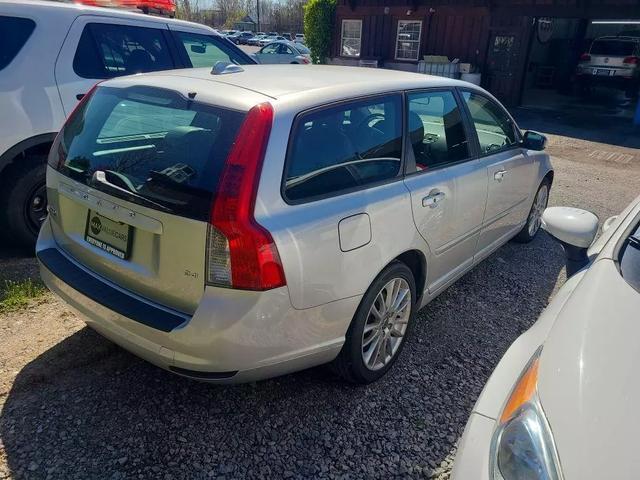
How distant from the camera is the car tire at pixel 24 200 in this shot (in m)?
3.96

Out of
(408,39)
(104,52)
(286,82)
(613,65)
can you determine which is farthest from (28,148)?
(613,65)

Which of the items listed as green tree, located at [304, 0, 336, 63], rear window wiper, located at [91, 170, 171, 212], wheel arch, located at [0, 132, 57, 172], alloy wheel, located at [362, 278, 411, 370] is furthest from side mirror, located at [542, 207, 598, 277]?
green tree, located at [304, 0, 336, 63]

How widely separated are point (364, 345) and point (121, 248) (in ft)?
4.42

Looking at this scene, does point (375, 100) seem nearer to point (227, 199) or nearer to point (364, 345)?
point (227, 199)

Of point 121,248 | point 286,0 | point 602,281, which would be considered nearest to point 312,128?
point 121,248

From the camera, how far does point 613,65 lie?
17.7m

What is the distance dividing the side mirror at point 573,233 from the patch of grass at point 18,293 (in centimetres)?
336

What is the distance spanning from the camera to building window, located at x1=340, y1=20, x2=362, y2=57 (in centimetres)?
1998

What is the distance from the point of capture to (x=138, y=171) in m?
2.24

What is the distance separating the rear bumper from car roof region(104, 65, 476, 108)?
89cm

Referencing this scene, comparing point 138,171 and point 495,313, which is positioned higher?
point 138,171

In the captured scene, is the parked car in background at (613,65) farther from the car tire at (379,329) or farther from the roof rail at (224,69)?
the roof rail at (224,69)

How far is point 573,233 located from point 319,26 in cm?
2032

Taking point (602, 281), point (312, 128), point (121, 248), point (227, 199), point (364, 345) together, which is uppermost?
point (312, 128)
